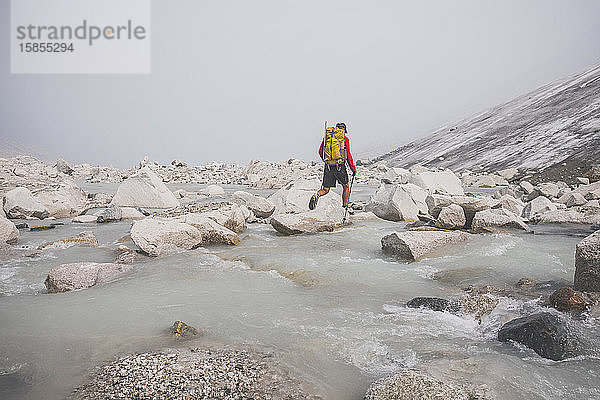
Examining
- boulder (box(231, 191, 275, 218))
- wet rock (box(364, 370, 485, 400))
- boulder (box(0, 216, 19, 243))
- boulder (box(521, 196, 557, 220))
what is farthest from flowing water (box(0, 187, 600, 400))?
boulder (box(231, 191, 275, 218))

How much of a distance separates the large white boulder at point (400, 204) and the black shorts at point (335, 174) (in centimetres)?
237

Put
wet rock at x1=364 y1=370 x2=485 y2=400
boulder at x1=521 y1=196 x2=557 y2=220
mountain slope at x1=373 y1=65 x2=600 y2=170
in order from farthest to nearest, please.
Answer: mountain slope at x1=373 y1=65 x2=600 y2=170 < boulder at x1=521 y1=196 x2=557 y2=220 < wet rock at x1=364 y1=370 x2=485 y2=400

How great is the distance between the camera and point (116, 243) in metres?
9.27

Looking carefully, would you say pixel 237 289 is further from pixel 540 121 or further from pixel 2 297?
pixel 540 121

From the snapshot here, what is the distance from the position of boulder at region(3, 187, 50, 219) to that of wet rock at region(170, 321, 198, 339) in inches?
468

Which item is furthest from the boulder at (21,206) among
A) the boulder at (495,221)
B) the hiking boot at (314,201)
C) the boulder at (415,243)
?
the boulder at (495,221)

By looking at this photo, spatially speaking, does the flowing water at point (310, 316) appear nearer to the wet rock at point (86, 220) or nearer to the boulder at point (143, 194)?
the wet rock at point (86, 220)

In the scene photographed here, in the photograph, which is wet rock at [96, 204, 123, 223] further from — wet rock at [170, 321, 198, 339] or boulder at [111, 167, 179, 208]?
wet rock at [170, 321, 198, 339]

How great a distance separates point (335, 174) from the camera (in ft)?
34.7

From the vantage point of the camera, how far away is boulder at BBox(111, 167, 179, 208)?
50.3ft

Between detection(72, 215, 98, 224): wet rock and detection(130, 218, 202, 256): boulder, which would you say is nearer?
detection(130, 218, 202, 256): boulder

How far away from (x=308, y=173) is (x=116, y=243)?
28.4 m

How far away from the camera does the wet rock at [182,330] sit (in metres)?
4.00

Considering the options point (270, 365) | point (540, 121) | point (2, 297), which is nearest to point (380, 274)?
point (270, 365)
